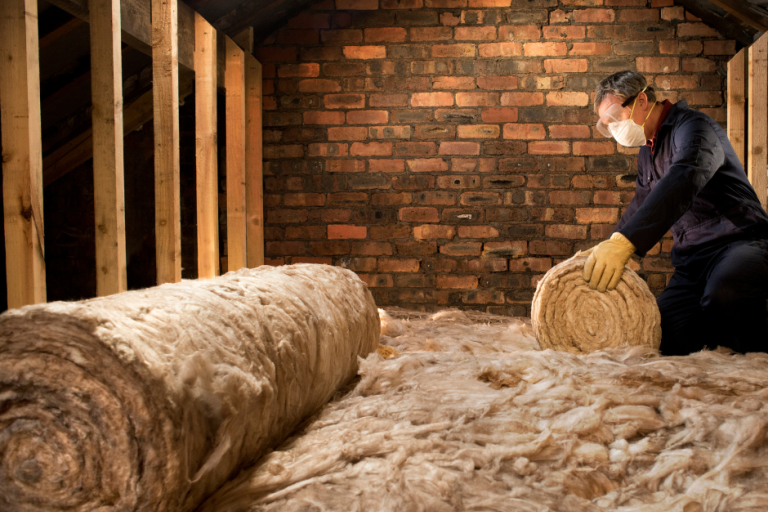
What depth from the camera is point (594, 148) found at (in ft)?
10.9

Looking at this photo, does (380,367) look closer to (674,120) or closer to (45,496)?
(45,496)

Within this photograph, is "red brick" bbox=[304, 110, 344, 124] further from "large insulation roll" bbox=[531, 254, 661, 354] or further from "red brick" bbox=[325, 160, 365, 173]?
"large insulation roll" bbox=[531, 254, 661, 354]

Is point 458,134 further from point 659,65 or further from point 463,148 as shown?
point 659,65

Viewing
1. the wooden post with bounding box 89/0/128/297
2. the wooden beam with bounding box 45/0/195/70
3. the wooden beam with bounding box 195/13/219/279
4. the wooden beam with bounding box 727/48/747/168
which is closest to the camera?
the wooden post with bounding box 89/0/128/297

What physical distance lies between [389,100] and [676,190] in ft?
6.68

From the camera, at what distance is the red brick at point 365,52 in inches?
133

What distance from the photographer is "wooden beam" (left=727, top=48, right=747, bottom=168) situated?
3.16 meters

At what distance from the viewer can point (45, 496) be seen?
2.36ft

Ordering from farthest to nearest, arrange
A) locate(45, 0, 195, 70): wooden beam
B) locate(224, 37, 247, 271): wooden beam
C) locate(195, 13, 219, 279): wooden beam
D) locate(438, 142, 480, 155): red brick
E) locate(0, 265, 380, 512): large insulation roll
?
locate(438, 142, 480, 155): red brick, locate(224, 37, 247, 271): wooden beam, locate(195, 13, 219, 279): wooden beam, locate(45, 0, 195, 70): wooden beam, locate(0, 265, 380, 512): large insulation roll

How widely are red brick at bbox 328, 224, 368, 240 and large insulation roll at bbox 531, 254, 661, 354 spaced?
1711 millimetres

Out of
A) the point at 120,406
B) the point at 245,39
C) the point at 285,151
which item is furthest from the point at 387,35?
the point at 120,406

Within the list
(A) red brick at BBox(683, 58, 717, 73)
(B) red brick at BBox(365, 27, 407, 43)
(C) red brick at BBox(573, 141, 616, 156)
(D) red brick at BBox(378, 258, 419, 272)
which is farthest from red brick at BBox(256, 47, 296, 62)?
(A) red brick at BBox(683, 58, 717, 73)

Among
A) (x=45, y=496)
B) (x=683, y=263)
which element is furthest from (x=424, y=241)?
(x=45, y=496)

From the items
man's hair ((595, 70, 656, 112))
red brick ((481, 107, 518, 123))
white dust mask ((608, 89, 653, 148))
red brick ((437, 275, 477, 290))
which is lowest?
red brick ((437, 275, 477, 290))
